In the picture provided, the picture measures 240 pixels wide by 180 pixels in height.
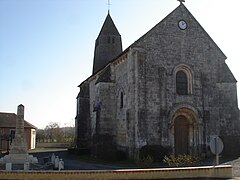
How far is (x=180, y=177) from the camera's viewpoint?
11656 millimetres

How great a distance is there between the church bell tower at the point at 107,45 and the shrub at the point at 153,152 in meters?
15.3

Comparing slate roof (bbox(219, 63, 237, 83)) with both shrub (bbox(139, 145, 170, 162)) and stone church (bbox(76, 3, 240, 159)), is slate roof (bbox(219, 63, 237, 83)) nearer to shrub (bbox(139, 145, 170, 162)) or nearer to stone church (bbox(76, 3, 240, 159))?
stone church (bbox(76, 3, 240, 159))

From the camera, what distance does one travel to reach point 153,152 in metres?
19.7

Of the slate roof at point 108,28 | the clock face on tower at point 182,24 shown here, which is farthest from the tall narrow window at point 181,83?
the slate roof at point 108,28

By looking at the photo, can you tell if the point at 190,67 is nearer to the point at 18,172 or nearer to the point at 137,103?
the point at 137,103

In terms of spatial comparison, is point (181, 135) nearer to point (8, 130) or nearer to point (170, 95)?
point (170, 95)

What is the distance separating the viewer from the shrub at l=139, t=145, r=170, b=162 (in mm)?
19420

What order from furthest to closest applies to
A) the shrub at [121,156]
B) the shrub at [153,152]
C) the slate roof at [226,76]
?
the slate roof at [226,76] < the shrub at [121,156] < the shrub at [153,152]

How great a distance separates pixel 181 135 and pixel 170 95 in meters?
3.16

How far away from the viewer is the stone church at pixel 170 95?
20.6 m

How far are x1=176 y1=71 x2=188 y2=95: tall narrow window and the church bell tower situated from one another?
12000 millimetres

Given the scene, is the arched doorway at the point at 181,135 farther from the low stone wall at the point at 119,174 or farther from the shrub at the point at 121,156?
the low stone wall at the point at 119,174

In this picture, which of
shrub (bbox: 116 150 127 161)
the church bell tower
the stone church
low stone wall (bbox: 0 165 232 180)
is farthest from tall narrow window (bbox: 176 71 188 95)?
the church bell tower

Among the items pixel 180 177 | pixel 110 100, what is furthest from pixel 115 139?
pixel 180 177
